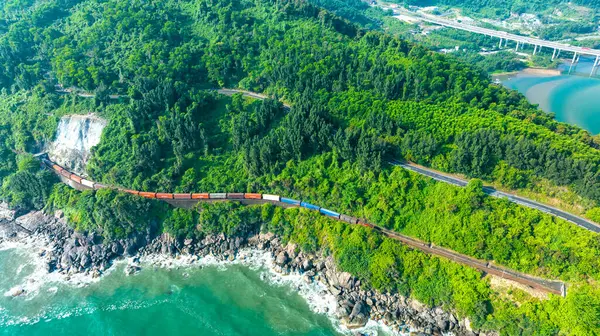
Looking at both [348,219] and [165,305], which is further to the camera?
[348,219]

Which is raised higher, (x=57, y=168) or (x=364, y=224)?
(x=57, y=168)

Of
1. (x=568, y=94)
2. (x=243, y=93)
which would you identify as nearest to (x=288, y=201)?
(x=243, y=93)

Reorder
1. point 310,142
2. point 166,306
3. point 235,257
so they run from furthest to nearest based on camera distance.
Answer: point 310,142 → point 235,257 → point 166,306

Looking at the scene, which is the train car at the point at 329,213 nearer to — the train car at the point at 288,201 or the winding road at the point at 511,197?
the train car at the point at 288,201

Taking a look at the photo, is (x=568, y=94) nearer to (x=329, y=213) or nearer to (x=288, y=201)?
(x=329, y=213)

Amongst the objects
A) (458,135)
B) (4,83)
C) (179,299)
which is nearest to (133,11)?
(4,83)

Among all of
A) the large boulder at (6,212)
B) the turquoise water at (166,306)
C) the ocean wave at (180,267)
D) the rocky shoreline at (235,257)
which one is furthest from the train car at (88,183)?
the turquoise water at (166,306)
